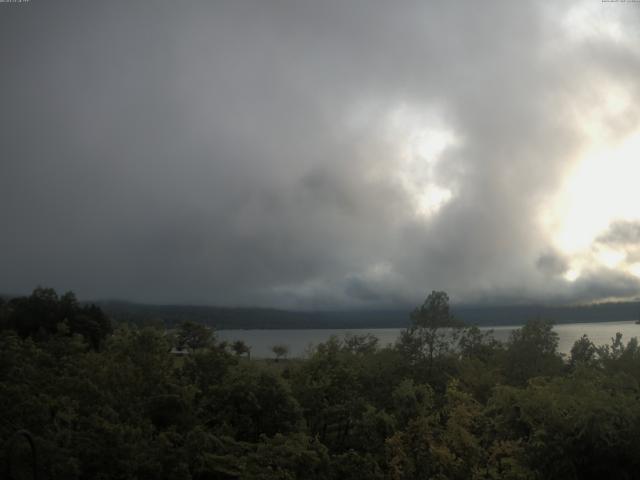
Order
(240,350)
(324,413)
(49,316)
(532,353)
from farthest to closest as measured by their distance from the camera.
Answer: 1. (49,316)
2. (240,350)
3. (532,353)
4. (324,413)

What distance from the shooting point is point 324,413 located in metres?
24.4

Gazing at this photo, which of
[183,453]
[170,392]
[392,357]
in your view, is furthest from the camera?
[392,357]

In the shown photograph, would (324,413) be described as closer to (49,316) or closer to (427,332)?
(427,332)

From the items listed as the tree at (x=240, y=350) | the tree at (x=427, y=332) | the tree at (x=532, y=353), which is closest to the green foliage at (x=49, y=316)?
the tree at (x=240, y=350)

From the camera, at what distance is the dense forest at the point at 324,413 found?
53.8ft

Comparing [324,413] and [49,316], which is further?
[49,316]

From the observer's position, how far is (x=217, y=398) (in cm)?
2383

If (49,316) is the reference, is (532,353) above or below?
above

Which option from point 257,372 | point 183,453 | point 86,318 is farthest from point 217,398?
point 86,318

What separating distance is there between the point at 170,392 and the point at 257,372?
3815 mm

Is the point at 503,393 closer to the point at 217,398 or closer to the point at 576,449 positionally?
the point at 576,449

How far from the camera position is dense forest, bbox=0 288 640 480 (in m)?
16.4

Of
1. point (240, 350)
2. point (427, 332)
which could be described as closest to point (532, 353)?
point (427, 332)

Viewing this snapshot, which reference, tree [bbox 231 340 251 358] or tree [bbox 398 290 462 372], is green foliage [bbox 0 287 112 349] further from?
tree [bbox 398 290 462 372]
